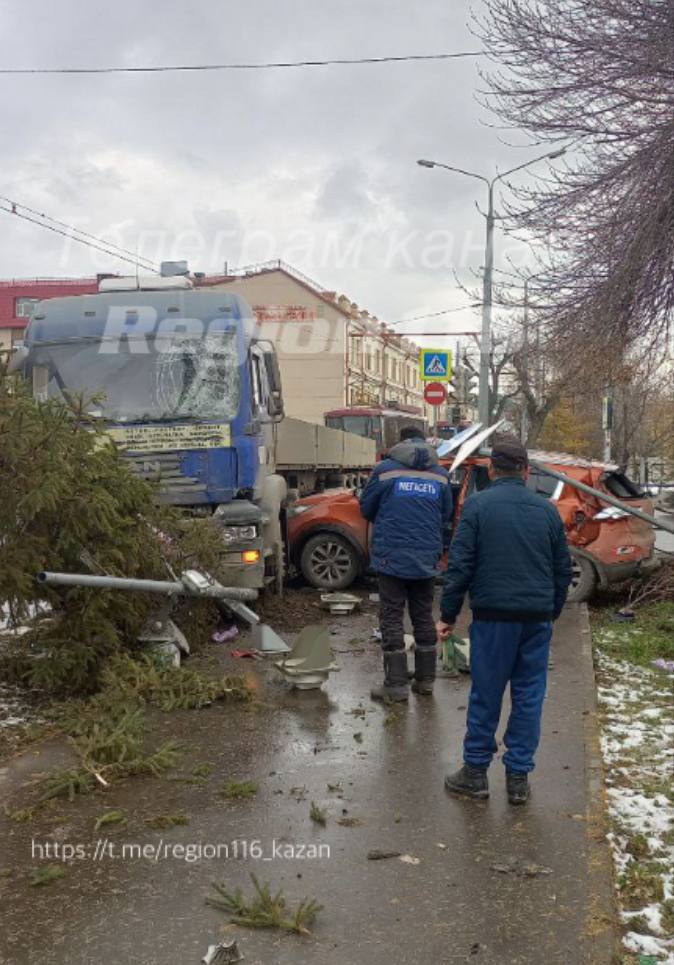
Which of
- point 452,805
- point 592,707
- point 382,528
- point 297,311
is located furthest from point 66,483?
point 297,311

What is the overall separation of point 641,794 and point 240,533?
4.57m

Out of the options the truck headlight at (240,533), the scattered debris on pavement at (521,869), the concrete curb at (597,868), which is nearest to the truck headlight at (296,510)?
the truck headlight at (240,533)

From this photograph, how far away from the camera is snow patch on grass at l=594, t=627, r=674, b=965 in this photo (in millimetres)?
3486

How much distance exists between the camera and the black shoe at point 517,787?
4.43 metres

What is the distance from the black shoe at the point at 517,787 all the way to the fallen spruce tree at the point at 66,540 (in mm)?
2956

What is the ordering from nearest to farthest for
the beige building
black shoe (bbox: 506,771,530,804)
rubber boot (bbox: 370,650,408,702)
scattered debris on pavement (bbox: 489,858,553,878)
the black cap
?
1. scattered debris on pavement (bbox: 489,858,553,878)
2. black shoe (bbox: 506,771,530,804)
3. the black cap
4. rubber boot (bbox: 370,650,408,702)
5. the beige building

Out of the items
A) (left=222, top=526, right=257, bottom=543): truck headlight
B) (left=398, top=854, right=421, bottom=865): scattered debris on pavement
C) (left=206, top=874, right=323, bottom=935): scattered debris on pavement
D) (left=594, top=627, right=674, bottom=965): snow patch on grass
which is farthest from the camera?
(left=222, top=526, right=257, bottom=543): truck headlight

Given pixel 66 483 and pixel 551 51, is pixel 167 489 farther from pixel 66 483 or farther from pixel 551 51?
pixel 551 51

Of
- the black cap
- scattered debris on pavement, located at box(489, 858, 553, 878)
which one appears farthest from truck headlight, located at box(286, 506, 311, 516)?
scattered debris on pavement, located at box(489, 858, 553, 878)

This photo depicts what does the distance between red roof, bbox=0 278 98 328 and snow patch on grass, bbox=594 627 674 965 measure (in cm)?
5246

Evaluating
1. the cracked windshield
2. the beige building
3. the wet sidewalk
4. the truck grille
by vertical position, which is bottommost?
the wet sidewalk

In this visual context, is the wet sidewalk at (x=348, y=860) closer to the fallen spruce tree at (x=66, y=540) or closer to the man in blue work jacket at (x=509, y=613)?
the man in blue work jacket at (x=509, y=613)

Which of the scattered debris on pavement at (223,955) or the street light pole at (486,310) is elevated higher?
the street light pole at (486,310)

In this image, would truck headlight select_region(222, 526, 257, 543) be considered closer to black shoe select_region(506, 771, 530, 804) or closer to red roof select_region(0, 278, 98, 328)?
black shoe select_region(506, 771, 530, 804)
